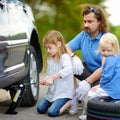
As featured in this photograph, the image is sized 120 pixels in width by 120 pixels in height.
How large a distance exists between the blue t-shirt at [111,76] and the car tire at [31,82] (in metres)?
1.14

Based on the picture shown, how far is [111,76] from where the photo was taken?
4.53 m

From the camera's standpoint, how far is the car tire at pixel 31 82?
18.6ft

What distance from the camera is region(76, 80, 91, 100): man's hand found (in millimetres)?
5035

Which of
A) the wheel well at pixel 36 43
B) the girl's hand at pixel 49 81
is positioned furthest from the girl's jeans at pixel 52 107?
the wheel well at pixel 36 43

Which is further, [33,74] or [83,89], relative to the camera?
[33,74]

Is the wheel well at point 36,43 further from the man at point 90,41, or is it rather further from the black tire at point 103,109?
the black tire at point 103,109

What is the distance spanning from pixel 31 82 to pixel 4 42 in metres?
1.25

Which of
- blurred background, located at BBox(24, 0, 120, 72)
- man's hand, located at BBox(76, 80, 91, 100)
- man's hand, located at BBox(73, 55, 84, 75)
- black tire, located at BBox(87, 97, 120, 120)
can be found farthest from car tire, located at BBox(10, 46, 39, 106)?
blurred background, located at BBox(24, 0, 120, 72)

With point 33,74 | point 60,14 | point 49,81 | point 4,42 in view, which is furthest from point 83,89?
point 60,14

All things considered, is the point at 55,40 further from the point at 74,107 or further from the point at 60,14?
the point at 60,14

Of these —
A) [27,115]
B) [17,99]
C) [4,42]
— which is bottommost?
[27,115]

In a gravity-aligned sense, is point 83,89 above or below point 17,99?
above

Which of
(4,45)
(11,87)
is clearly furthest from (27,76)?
(4,45)

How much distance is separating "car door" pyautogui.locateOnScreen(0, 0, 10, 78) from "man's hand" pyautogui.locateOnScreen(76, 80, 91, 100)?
0.78 meters
